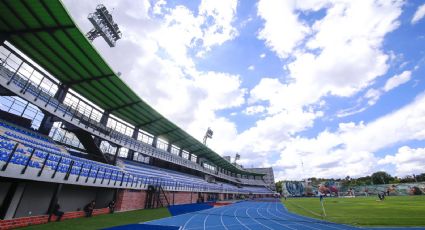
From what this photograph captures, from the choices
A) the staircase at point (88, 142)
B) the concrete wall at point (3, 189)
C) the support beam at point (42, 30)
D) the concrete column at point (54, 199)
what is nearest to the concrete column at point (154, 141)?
the staircase at point (88, 142)

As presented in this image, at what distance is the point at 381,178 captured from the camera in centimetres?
10631

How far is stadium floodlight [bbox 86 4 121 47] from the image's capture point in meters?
24.5

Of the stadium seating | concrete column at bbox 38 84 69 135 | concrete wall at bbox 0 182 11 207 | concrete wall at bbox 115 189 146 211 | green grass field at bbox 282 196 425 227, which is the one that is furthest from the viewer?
concrete wall at bbox 115 189 146 211

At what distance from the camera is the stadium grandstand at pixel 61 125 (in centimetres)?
1405

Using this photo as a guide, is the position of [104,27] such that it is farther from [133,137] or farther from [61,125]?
[133,137]

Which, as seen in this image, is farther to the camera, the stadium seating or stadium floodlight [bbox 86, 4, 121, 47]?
stadium floodlight [bbox 86, 4, 121, 47]

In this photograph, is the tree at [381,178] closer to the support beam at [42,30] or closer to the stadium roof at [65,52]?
the stadium roof at [65,52]

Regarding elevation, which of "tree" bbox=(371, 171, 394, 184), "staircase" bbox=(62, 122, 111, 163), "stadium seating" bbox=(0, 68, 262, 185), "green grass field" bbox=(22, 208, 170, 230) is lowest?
"green grass field" bbox=(22, 208, 170, 230)

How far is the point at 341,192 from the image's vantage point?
257 feet

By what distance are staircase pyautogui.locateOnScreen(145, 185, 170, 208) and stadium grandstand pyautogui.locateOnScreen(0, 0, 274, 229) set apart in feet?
0.42

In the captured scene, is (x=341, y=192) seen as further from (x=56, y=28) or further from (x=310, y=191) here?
(x=56, y=28)

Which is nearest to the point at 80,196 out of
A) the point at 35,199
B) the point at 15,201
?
the point at 35,199

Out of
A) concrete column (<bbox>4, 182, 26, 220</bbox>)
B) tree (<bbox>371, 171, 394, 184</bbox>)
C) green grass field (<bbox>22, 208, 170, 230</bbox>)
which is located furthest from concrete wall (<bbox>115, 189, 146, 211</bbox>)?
tree (<bbox>371, 171, 394, 184</bbox>)

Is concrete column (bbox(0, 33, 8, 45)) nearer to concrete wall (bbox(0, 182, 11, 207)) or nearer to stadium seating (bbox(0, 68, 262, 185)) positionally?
stadium seating (bbox(0, 68, 262, 185))
